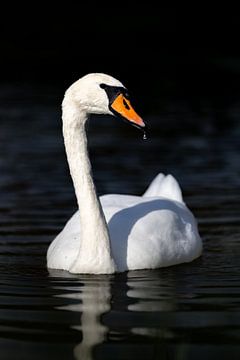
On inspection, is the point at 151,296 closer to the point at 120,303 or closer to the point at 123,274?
the point at 120,303

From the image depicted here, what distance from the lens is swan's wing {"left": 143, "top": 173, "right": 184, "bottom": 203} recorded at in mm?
11172

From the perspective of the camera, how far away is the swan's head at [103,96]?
893 centimetres

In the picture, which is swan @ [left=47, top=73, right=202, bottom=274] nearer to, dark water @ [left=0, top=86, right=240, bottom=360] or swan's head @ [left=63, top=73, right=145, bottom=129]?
swan's head @ [left=63, top=73, right=145, bottom=129]

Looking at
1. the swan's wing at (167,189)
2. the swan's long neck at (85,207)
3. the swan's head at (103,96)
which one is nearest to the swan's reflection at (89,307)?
the swan's long neck at (85,207)

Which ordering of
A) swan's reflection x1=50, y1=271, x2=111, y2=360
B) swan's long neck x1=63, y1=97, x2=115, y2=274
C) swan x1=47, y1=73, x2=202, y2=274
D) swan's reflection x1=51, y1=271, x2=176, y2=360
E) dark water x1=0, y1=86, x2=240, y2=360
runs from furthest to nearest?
swan's long neck x1=63, y1=97, x2=115, y2=274 < swan x1=47, y1=73, x2=202, y2=274 < swan's reflection x1=51, y1=271, x2=176, y2=360 < dark water x1=0, y1=86, x2=240, y2=360 < swan's reflection x1=50, y1=271, x2=111, y2=360

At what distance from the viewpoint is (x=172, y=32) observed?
109 feet

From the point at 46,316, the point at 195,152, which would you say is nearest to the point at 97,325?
the point at 46,316

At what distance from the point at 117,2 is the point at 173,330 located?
102ft

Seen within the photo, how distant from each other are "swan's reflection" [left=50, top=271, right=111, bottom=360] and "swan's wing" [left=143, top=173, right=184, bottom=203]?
76.1 inches

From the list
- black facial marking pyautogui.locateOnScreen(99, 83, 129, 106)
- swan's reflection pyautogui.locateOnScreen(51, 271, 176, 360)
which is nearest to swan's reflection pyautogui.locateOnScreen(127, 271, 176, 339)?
swan's reflection pyautogui.locateOnScreen(51, 271, 176, 360)

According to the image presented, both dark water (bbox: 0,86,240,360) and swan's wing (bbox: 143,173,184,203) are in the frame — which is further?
swan's wing (bbox: 143,173,184,203)

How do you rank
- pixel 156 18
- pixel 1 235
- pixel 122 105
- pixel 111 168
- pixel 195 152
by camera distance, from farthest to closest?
pixel 156 18 < pixel 195 152 < pixel 111 168 < pixel 1 235 < pixel 122 105

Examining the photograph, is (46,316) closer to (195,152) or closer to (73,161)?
(73,161)

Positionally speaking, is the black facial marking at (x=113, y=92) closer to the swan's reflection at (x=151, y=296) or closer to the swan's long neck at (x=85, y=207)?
the swan's long neck at (x=85, y=207)
